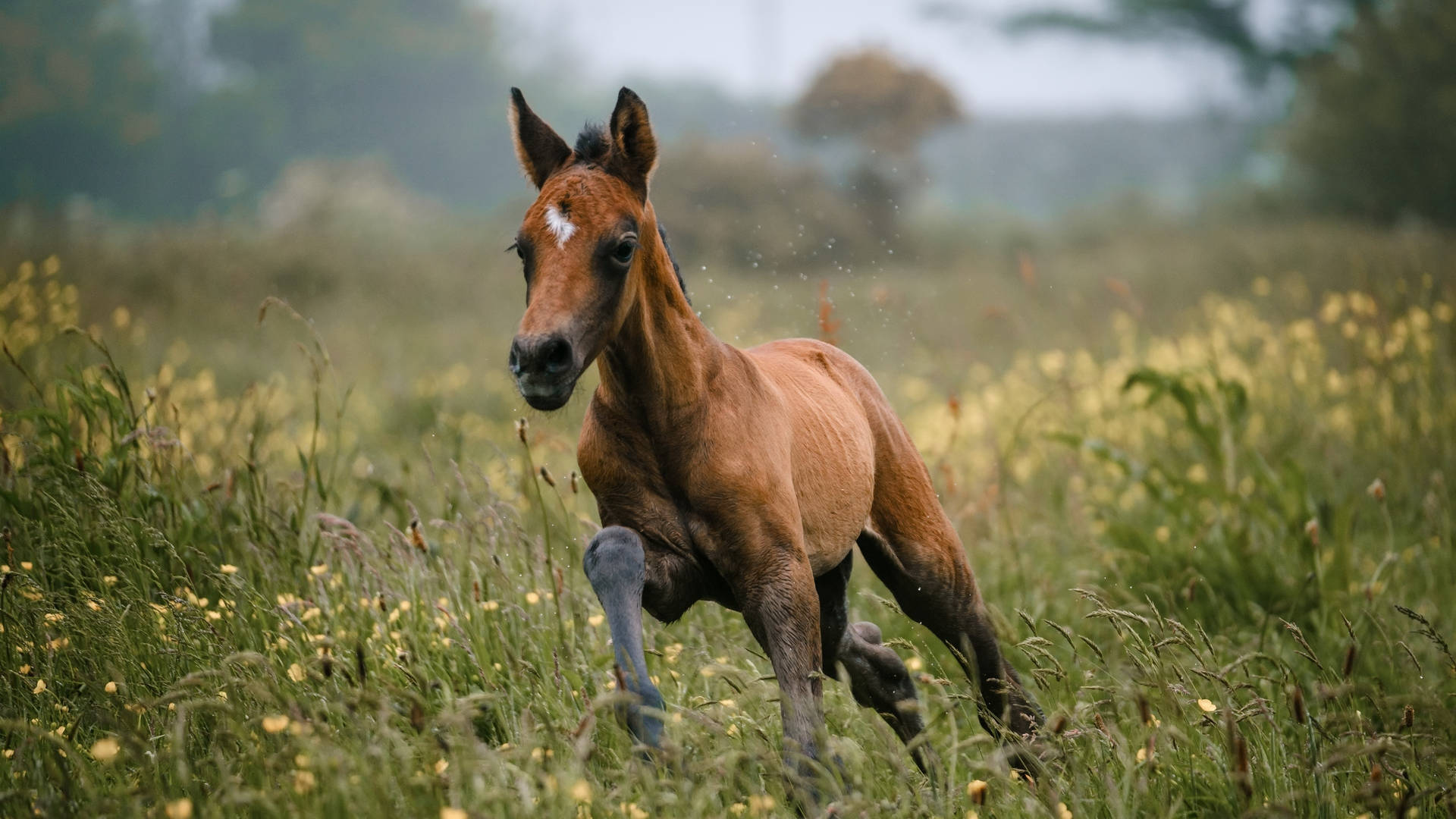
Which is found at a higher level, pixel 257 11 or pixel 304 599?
pixel 257 11

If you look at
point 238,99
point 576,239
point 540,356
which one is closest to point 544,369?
point 540,356

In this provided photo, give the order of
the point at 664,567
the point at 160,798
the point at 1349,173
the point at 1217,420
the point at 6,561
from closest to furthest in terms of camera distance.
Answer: the point at 160,798, the point at 664,567, the point at 6,561, the point at 1217,420, the point at 1349,173

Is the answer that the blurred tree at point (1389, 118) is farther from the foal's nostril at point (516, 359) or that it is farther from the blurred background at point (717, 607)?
the foal's nostril at point (516, 359)

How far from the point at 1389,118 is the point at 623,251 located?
2200 centimetres

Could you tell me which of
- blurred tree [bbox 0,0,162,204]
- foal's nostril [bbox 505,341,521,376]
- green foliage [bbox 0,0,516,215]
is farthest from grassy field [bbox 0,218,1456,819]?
green foliage [bbox 0,0,516,215]

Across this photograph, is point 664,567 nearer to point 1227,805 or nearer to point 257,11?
point 1227,805

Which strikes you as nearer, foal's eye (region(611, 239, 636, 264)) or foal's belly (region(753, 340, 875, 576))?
foal's eye (region(611, 239, 636, 264))

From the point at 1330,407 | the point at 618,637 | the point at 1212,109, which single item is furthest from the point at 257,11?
the point at 618,637

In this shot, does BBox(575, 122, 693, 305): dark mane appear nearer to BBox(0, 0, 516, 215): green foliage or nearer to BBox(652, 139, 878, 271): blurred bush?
BBox(652, 139, 878, 271): blurred bush

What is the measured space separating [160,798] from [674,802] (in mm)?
1075

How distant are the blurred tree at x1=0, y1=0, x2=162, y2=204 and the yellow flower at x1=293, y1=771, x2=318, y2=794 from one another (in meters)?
24.3

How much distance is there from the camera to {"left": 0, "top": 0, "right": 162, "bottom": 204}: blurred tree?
23750 millimetres

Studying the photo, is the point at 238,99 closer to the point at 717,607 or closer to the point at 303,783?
the point at 717,607

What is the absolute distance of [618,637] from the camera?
2.61 m
